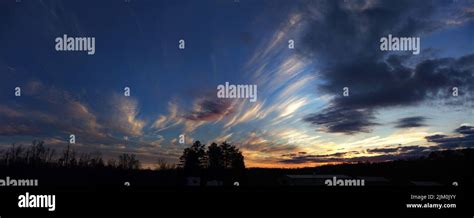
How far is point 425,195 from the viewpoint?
12.7 metres

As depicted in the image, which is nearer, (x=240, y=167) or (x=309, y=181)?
(x=309, y=181)

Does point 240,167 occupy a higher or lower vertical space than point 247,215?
higher

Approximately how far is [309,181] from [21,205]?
33.1 feet

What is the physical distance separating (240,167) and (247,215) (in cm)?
492

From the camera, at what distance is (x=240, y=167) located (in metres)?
17.4

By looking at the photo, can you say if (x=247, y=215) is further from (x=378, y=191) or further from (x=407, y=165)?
(x=407, y=165)

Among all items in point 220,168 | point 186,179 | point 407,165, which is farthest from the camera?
point 407,165

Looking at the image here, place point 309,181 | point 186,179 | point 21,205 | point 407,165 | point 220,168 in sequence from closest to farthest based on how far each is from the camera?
point 21,205
point 309,181
point 186,179
point 220,168
point 407,165

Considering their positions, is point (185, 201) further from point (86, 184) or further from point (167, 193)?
point (86, 184)

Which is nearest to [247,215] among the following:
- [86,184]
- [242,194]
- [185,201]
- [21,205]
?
[242,194]

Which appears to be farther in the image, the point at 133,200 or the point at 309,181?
the point at 309,181

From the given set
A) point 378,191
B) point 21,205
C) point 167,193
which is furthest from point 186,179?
point 378,191

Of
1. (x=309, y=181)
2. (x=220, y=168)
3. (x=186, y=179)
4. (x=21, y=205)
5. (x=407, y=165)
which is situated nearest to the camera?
(x=21, y=205)

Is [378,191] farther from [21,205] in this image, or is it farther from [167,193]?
[21,205]
